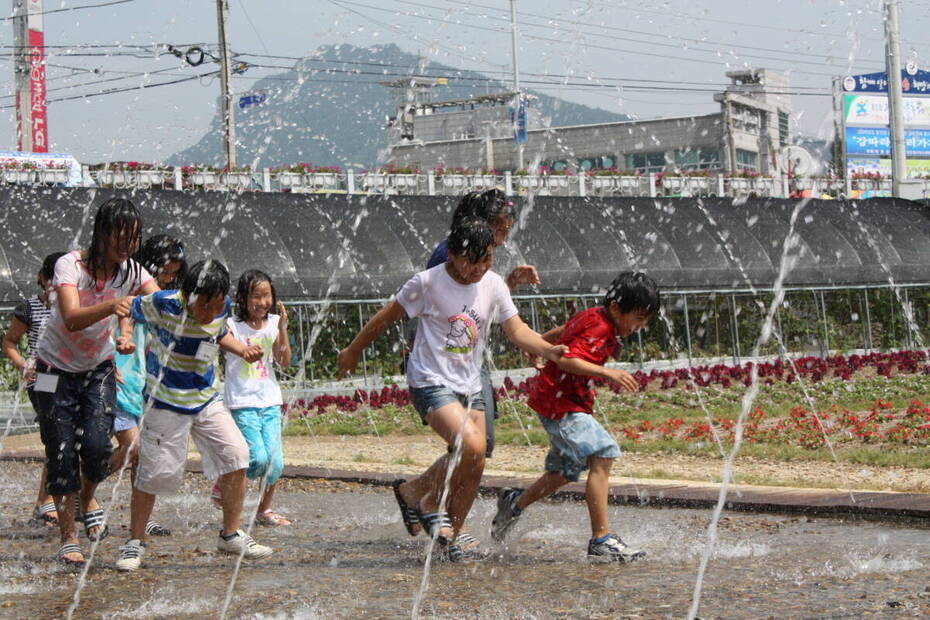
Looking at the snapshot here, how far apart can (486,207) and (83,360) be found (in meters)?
1.97

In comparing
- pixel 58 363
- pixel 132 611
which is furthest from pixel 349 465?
pixel 132 611

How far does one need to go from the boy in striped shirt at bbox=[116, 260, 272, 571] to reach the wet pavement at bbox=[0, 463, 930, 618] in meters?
0.27

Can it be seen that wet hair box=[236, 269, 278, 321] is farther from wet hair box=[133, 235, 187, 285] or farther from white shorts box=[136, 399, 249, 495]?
white shorts box=[136, 399, 249, 495]

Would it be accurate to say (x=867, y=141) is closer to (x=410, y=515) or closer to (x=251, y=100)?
(x=251, y=100)

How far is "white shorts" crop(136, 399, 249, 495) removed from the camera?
5.47 m

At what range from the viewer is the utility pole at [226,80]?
102 feet

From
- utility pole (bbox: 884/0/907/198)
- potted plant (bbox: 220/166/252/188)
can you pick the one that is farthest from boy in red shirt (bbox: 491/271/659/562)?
utility pole (bbox: 884/0/907/198)

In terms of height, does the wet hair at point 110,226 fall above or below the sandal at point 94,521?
above

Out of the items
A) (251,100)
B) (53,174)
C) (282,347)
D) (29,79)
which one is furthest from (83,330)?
(251,100)

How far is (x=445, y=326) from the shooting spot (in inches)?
214

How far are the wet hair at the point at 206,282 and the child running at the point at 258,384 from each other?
Answer: 3.98ft

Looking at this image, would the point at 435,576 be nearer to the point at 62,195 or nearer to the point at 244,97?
the point at 62,195

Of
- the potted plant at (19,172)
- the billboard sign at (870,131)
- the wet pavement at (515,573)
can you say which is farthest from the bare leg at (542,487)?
the billboard sign at (870,131)

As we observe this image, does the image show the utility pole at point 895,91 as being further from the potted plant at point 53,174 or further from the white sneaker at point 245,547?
the white sneaker at point 245,547
